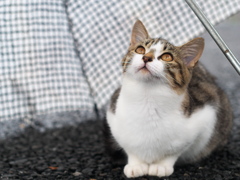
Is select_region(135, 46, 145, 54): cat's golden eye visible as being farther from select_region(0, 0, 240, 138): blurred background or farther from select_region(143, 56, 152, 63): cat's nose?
select_region(0, 0, 240, 138): blurred background

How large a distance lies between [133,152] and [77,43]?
Answer: 1.50 meters

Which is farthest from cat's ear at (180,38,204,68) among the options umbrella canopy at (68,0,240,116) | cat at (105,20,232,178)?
umbrella canopy at (68,0,240,116)

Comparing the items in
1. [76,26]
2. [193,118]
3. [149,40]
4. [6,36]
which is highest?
[6,36]

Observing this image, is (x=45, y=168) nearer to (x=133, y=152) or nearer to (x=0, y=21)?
(x=133, y=152)

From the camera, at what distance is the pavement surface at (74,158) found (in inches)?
78.1

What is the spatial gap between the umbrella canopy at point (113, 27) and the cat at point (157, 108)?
1.13 metres

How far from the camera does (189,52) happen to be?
70.7 inches

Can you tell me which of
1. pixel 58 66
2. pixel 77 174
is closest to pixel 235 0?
pixel 58 66

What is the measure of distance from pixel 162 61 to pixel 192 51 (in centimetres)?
18

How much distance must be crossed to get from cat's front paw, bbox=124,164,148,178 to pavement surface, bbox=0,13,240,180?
36 millimetres

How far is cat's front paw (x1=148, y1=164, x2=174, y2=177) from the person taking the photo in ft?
6.14

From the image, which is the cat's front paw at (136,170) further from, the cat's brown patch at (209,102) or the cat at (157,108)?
the cat's brown patch at (209,102)

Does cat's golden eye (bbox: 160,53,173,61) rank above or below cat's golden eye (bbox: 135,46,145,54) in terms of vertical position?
below

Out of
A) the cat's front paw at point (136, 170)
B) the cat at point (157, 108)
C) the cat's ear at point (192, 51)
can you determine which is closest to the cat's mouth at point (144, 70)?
the cat at point (157, 108)
